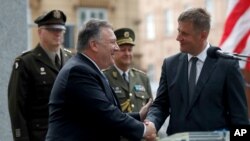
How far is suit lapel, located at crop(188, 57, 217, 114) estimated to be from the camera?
17.1ft

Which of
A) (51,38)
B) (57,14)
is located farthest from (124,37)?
(51,38)

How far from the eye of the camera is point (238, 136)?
14.1 ft

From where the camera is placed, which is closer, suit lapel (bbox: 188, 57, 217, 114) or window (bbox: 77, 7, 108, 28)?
suit lapel (bbox: 188, 57, 217, 114)

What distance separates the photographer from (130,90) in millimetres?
6879

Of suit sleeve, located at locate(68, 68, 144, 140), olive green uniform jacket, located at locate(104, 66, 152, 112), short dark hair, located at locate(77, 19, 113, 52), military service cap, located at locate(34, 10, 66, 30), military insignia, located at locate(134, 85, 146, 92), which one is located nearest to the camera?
suit sleeve, located at locate(68, 68, 144, 140)

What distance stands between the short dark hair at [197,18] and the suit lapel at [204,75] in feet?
0.81

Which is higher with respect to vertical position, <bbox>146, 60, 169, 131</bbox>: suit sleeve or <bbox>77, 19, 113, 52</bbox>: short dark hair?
<bbox>77, 19, 113, 52</bbox>: short dark hair

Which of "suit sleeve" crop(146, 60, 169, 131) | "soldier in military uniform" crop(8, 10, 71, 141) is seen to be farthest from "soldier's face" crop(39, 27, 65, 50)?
"suit sleeve" crop(146, 60, 169, 131)

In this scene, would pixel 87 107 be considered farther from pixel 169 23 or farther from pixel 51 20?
pixel 169 23

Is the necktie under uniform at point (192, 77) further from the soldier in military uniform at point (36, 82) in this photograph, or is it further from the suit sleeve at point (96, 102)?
the soldier in military uniform at point (36, 82)

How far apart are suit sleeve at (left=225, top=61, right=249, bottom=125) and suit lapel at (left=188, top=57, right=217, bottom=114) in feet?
0.47

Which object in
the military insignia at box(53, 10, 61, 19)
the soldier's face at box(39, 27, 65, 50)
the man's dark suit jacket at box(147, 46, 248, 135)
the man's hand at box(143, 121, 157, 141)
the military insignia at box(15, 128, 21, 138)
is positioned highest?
the military insignia at box(53, 10, 61, 19)

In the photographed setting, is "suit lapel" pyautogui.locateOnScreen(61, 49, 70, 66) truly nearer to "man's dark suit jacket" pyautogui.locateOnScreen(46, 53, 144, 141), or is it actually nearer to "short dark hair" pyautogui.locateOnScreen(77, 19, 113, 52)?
"short dark hair" pyautogui.locateOnScreen(77, 19, 113, 52)

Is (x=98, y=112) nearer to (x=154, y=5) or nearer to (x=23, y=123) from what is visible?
(x=23, y=123)
